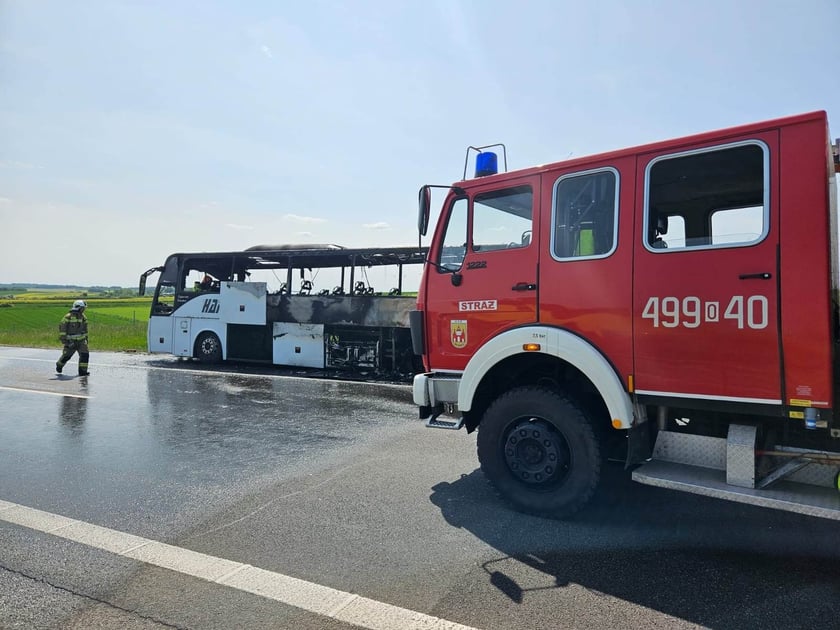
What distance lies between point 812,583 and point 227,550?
359cm

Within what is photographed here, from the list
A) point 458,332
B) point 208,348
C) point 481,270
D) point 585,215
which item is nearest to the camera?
point 585,215

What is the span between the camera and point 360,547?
3.70 m

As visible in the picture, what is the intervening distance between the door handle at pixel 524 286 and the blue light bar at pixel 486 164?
44.8 inches

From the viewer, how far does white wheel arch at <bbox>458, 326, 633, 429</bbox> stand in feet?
12.8

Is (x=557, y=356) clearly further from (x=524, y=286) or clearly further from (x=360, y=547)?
(x=360, y=547)

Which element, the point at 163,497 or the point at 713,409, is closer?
the point at 713,409

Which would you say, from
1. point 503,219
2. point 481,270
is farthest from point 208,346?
point 503,219

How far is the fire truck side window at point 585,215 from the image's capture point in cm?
410

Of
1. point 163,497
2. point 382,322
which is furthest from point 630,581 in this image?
point 382,322

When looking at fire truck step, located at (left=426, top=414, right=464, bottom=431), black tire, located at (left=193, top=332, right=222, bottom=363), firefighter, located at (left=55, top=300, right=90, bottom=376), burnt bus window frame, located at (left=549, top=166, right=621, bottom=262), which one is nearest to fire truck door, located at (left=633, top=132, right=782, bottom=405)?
burnt bus window frame, located at (left=549, top=166, right=621, bottom=262)

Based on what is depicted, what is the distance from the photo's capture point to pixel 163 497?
471cm

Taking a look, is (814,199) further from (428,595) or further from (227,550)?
(227,550)

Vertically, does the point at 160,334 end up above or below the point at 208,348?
above

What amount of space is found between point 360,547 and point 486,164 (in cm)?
336
